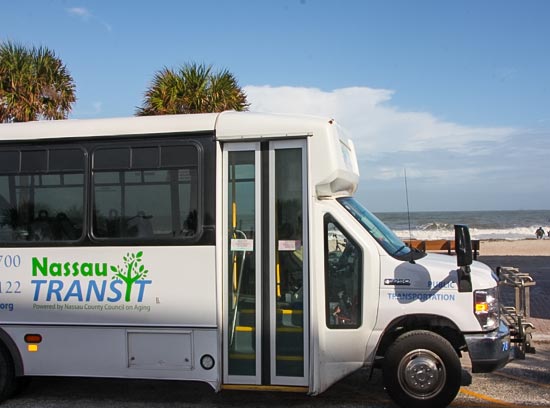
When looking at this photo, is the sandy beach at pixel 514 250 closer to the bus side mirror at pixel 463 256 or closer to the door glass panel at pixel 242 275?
the bus side mirror at pixel 463 256

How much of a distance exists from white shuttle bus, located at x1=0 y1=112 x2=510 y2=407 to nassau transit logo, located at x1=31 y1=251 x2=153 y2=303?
14mm

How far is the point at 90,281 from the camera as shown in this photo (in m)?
5.77

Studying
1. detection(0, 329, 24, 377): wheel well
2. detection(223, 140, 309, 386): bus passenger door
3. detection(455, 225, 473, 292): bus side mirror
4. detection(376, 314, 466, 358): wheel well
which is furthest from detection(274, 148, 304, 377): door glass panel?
detection(0, 329, 24, 377): wheel well

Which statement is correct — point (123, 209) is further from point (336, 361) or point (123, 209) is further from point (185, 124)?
point (336, 361)

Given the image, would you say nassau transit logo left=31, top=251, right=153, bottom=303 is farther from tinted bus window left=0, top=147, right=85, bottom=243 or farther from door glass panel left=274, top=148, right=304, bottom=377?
door glass panel left=274, top=148, right=304, bottom=377

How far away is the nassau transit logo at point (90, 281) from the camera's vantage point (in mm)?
5703

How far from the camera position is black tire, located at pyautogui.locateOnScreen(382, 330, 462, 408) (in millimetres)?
5410

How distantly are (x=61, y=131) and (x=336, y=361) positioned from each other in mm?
3600

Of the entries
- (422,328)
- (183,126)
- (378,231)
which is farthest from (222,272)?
(422,328)

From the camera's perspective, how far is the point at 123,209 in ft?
19.0

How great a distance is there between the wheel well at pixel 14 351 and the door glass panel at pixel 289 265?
8.59 feet

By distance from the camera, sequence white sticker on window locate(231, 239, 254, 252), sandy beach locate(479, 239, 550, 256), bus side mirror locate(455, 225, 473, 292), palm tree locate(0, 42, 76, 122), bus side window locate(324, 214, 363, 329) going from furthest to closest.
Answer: sandy beach locate(479, 239, 550, 256), palm tree locate(0, 42, 76, 122), white sticker on window locate(231, 239, 254, 252), bus side window locate(324, 214, 363, 329), bus side mirror locate(455, 225, 473, 292)

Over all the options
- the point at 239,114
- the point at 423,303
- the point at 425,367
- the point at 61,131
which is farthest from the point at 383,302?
the point at 61,131

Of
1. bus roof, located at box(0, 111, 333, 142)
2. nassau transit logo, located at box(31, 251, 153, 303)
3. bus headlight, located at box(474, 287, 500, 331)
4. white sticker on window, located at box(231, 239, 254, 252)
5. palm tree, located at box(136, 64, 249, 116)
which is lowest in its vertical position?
bus headlight, located at box(474, 287, 500, 331)
